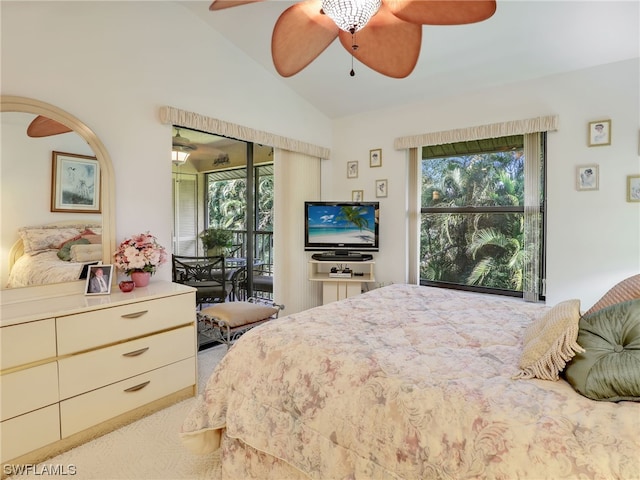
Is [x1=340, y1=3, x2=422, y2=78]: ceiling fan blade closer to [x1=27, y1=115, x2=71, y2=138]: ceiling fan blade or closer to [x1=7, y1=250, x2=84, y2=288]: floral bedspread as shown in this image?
[x1=27, y1=115, x2=71, y2=138]: ceiling fan blade

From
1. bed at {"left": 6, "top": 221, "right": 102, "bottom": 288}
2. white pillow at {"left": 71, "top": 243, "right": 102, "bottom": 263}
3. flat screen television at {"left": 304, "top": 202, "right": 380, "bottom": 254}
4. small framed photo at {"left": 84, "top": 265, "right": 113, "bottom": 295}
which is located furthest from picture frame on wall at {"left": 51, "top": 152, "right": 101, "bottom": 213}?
flat screen television at {"left": 304, "top": 202, "right": 380, "bottom": 254}

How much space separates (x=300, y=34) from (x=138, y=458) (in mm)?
2477

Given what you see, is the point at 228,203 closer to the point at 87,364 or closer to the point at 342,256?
the point at 342,256

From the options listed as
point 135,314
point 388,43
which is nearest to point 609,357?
point 388,43

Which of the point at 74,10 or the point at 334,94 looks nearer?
the point at 74,10

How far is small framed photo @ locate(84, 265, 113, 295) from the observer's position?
2.22m

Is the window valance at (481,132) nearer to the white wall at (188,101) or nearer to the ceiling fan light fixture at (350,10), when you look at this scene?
the white wall at (188,101)

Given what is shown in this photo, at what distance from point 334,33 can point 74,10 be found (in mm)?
1768

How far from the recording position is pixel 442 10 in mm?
1584

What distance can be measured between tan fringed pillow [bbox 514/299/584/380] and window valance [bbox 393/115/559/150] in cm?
227

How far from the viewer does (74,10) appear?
2.23 meters

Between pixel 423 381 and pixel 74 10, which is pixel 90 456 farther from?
pixel 74 10

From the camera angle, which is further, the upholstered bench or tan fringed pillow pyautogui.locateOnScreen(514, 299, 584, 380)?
the upholstered bench

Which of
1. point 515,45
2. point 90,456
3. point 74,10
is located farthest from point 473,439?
point 74,10
